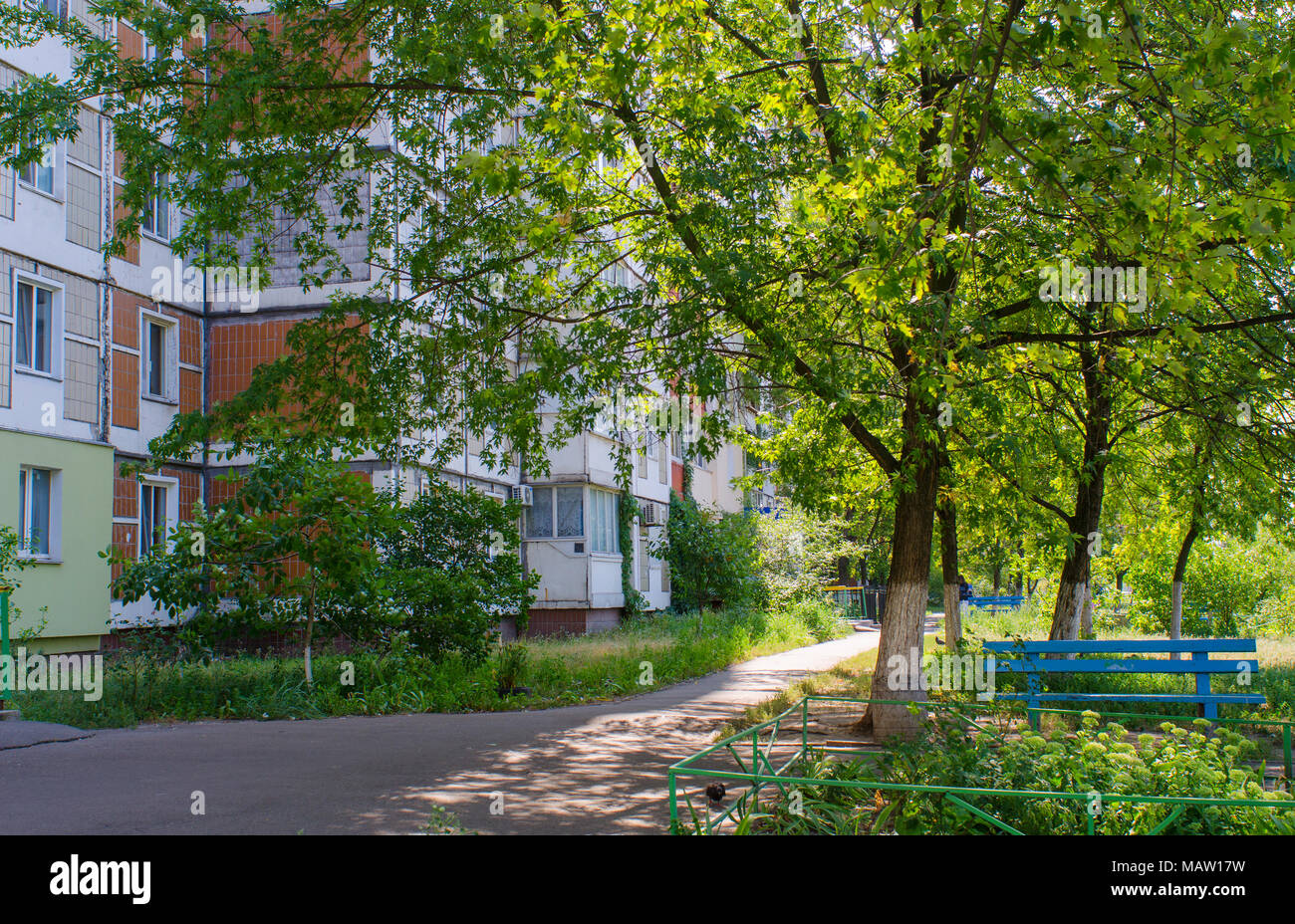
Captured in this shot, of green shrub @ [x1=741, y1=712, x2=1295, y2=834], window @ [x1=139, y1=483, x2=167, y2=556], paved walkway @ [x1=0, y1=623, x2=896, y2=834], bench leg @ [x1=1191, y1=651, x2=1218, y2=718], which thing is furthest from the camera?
window @ [x1=139, y1=483, x2=167, y2=556]

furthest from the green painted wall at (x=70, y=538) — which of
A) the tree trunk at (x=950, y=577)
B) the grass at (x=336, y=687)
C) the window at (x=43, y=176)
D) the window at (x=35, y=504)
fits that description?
the tree trunk at (x=950, y=577)

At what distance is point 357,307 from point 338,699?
494cm

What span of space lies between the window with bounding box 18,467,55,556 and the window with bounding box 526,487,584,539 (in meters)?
10.8

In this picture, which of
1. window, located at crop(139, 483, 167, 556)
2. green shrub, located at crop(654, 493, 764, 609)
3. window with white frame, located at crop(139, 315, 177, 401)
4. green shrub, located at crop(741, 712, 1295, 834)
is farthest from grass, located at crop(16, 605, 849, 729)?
green shrub, located at crop(654, 493, 764, 609)

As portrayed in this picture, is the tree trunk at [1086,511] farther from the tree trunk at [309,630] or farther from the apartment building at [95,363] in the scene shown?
the tree trunk at [309,630]

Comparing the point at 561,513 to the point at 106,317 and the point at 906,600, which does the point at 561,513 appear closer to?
the point at 106,317

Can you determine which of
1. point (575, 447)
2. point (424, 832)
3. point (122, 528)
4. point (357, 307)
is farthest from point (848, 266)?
point (575, 447)

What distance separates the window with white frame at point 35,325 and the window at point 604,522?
Result: 11825mm

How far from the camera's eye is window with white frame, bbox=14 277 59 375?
15773mm

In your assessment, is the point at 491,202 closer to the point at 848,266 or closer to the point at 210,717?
the point at 848,266

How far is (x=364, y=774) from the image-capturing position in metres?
8.52

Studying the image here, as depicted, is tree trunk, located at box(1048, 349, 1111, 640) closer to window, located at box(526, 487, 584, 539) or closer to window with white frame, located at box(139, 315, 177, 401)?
window, located at box(526, 487, 584, 539)

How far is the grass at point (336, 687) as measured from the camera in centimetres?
1206

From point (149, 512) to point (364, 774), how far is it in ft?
39.2
